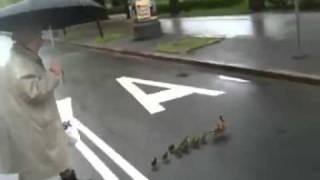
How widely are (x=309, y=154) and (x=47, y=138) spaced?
12.1ft

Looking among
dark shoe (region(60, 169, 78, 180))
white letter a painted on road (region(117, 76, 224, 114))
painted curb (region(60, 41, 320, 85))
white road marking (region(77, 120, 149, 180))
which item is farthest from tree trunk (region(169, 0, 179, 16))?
dark shoe (region(60, 169, 78, 180))

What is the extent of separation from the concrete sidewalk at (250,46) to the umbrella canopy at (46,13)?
6668 millimetres

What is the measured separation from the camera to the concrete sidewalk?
466 inches

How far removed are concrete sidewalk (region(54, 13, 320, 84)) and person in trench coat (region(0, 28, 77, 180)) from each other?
275 inches

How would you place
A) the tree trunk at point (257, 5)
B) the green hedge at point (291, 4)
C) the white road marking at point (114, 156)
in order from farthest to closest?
the tree trunk at point (257, 5) → the green hedge at point (291, 4) → the white road marking at point (114, 156)

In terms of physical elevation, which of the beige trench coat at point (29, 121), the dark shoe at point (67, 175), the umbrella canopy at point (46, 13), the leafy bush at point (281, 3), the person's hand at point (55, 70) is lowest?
the leafy bush at point (281, 3)

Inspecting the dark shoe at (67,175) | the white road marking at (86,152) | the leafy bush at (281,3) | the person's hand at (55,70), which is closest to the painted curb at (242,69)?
the white road marking at (86,152)

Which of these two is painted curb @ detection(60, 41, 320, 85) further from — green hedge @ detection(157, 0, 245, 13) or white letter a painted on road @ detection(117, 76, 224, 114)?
green hedge @ detection(157, 0, 245, 13)

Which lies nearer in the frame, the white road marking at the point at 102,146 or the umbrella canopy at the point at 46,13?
the umbrella canopy at the point at 46,13

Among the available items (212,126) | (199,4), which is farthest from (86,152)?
(199,4)

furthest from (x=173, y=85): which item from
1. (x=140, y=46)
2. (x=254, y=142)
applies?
(x=140, y=46)

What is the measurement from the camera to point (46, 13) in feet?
14.1

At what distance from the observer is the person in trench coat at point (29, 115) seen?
4152 mm

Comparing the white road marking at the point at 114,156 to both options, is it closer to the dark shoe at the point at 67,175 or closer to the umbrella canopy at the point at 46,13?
the dark shoe at the point at 67,175
